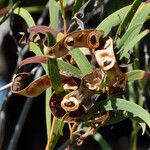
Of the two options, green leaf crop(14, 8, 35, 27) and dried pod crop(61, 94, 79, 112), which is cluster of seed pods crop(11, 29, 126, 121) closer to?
dried pod crop(61, 94, 79, 112)

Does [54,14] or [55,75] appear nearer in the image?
[55,75]

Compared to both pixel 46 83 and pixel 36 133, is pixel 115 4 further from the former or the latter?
pixel 36 133

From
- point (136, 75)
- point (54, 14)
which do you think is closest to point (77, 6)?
point (54, 14)

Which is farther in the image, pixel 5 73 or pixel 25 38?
pixel 5 73

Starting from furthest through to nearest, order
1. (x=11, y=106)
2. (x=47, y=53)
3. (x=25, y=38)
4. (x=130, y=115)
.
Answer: (x=11, y=106) → (x=25, y=38) → (x=130, y=115) → (x=47, y=53)

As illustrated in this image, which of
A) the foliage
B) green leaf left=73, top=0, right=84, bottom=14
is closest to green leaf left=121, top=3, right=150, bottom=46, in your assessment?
the foliage

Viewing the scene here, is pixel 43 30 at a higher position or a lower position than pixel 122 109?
higher

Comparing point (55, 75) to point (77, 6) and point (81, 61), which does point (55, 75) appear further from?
point (77, 6)

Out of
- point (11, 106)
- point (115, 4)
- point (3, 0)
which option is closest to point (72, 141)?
point (3, 0)
